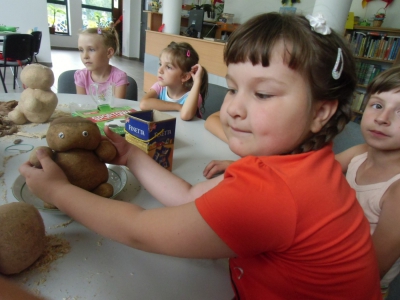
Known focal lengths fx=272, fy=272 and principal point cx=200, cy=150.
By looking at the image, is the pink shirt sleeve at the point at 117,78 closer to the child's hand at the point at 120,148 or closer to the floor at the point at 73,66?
the child's hand at the point at 120,148

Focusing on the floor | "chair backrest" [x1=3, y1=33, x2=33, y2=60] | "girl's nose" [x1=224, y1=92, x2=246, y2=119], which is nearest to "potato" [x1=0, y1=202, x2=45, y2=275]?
"girl's nose" [x1=224, y1=92, x2=246, y2=119]

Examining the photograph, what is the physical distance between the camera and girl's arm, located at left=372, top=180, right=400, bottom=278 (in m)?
0.68

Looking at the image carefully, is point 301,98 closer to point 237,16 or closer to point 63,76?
point 63,76

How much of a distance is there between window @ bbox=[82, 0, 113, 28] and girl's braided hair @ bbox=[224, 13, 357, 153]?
952 cm

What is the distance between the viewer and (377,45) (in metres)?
3.63

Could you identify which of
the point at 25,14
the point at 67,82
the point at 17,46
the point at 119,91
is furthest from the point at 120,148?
the point at 25,14

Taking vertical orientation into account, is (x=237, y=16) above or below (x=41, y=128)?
above

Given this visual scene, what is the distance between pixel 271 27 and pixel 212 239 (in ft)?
1.31

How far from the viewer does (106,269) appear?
48 centimetres

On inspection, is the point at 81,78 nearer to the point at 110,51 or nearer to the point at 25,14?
the point at 110,51

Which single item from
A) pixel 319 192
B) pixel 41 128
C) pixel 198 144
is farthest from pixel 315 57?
pixel 41 128

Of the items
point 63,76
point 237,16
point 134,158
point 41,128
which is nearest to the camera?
point 134,158

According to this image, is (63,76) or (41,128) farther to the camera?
(63,76)

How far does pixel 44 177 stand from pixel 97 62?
1425 millimetres
